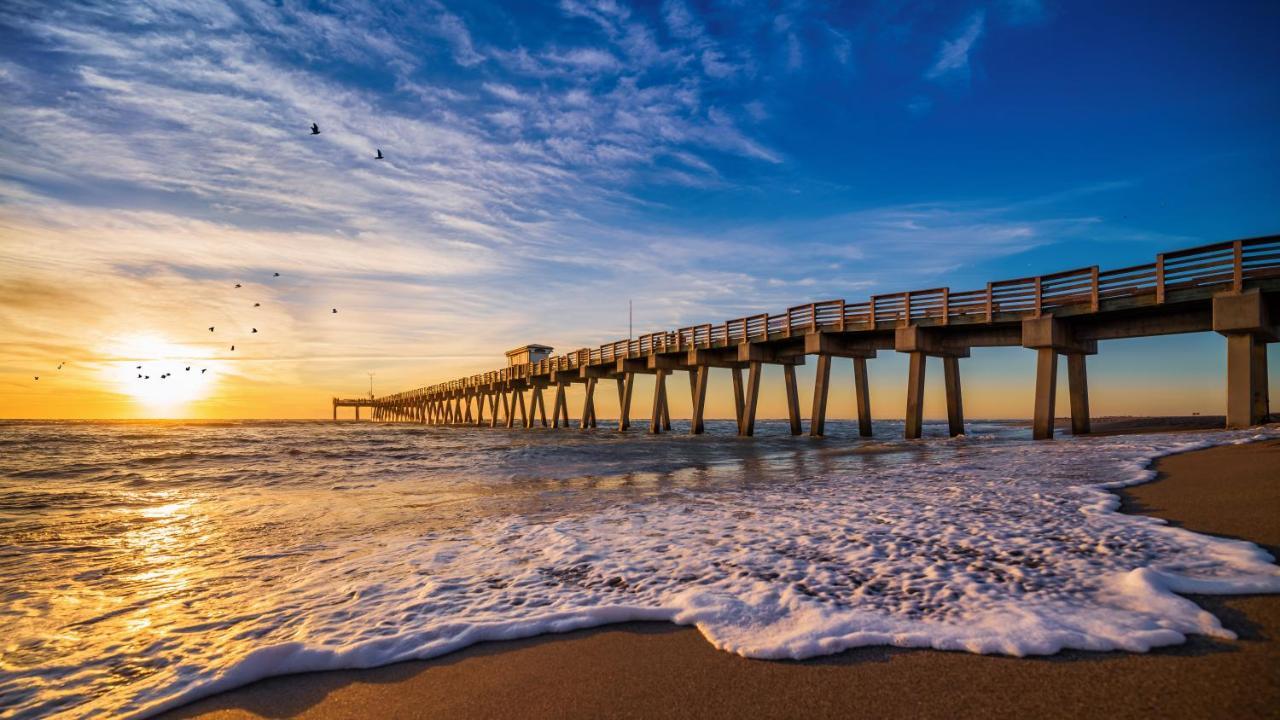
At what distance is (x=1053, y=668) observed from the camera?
2.67 metres

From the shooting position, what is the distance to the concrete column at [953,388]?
2173 cm

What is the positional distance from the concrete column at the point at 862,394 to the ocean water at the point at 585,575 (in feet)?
51.4

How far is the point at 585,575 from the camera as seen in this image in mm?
4652

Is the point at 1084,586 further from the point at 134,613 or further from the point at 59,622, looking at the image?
the point at 59,622

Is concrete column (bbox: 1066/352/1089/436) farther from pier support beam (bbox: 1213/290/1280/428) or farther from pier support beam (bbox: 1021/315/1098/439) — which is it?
pier support beam (bbox: 1213/290/1280/428)

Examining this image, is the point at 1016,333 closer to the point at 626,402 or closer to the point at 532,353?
the point at 626,402

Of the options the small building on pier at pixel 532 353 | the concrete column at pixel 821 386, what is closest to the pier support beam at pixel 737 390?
the concrete column at pixel 821 386

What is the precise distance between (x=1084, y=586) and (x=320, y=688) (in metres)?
4.58

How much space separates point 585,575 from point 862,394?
23271mm

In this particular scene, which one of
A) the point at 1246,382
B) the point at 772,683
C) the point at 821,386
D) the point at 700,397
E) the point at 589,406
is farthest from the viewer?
the point at 589,406

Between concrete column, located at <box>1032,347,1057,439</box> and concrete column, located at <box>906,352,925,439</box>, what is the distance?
3.96m

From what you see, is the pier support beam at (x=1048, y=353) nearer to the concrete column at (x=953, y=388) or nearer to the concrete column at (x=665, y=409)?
the concrete column at (x=953, y=388)

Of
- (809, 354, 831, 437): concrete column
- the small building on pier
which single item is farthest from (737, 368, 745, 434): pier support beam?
the small building on pier

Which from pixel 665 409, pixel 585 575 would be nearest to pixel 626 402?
pixel 665 409
